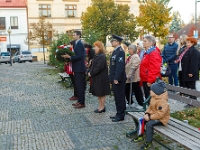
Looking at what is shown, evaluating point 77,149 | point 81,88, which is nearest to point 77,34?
point 81,88

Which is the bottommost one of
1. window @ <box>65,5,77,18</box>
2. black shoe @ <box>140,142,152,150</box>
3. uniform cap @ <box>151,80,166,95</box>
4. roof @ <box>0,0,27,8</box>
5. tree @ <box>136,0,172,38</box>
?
black shoe @ <box>140,142,152,150</box>

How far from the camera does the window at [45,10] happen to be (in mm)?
43438

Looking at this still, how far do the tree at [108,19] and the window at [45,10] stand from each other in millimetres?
8641

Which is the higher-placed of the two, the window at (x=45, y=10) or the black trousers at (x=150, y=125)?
the window at (x=45, y=10)

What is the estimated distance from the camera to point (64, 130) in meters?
6.02

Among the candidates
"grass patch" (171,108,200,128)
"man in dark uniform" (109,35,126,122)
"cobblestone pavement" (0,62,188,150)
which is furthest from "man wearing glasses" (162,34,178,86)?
"man in dark uniform" (109,35,126,122)

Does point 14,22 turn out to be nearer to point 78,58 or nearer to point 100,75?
point 78,58

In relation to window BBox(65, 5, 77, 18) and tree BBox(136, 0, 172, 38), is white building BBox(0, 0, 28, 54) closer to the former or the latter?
window BBox(65, 5, 77, 18)

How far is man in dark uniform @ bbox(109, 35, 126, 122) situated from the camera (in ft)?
20.3

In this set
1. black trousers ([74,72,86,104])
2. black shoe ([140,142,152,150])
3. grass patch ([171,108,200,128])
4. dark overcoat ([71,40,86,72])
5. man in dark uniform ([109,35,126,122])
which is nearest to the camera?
black shoe ([140,142,152,150])

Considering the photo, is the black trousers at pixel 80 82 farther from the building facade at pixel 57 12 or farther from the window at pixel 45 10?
the window at pixel 45 10

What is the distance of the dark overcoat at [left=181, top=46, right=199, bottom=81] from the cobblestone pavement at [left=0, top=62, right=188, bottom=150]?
82 centimetres

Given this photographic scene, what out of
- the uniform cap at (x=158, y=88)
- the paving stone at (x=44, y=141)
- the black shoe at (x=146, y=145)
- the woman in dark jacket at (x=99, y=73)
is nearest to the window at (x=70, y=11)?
the woman in dark jacket at (x=99, y=73)

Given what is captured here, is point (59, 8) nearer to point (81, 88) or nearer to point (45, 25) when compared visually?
point (45, 25)
